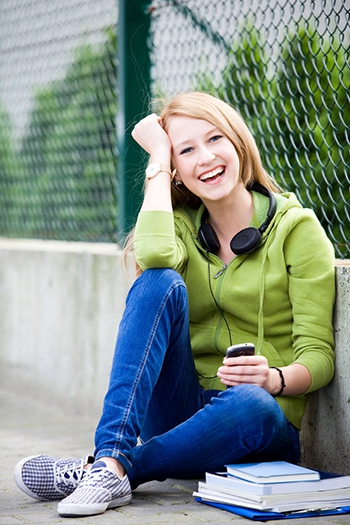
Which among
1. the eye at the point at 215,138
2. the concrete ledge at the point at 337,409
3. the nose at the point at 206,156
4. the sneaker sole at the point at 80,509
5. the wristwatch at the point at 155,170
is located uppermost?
the eye at the point at 215,138

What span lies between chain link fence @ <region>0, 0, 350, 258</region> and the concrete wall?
362 mm

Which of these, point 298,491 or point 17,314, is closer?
point 298,491

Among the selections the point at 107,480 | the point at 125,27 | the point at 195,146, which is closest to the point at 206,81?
the point at 125,27

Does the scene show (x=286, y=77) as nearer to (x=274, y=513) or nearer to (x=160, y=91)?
(x=160, y=91)

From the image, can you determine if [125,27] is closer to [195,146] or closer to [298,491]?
[195,146]

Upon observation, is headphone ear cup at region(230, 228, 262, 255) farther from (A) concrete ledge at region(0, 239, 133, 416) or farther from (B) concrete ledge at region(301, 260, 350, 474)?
(A) concrete ledge at region(0, 239, 133, 416)

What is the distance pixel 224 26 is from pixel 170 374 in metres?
2.11

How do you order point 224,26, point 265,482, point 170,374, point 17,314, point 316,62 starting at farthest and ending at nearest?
1. point 17,314
2. point 224,26
3. point 316,62
4. point 170,374
5. point 265,482

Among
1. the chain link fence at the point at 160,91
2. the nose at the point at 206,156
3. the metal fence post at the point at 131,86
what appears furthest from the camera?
the metal fence post at the point at 131,86

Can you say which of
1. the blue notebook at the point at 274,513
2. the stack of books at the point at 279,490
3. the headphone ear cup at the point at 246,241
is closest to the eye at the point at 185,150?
the headphone ear cup at the point at 246,241

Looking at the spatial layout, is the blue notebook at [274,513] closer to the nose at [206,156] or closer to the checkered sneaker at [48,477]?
the checkered sneaker at [48,477]

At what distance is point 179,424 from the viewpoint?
361cm

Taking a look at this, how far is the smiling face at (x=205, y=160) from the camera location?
368 cm

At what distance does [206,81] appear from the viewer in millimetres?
5105
